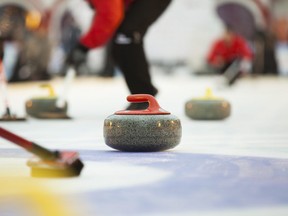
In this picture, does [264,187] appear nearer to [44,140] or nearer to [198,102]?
[44,140]

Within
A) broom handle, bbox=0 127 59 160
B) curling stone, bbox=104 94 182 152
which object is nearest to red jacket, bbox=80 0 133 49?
curling stone, bbox=104 94 182 152

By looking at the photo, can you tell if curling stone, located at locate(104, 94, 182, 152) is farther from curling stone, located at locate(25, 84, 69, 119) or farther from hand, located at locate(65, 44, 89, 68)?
curling stone, located at locate(25, 84, 69, 119)

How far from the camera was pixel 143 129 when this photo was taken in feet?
9.25

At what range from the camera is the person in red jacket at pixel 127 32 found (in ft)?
14.3

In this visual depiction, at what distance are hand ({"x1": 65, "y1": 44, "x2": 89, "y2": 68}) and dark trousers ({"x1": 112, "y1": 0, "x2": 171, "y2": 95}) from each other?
0.61ft

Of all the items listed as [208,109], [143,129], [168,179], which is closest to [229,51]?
[208,109]

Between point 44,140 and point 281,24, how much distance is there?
792 inches

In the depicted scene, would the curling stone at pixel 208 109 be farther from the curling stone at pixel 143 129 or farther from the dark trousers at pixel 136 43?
the curling stone at pixel 143 129

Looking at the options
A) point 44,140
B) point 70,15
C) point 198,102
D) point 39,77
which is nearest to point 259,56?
point 70,15

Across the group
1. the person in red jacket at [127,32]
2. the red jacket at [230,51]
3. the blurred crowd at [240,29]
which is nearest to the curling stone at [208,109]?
the person in red jacket at [127,32]

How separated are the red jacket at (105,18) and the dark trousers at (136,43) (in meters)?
0.06

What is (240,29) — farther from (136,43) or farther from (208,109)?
(136,43)

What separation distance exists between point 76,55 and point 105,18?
1.56ft

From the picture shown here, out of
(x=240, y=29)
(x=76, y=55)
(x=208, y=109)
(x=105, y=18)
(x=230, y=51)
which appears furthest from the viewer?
(x=240, y=29)
